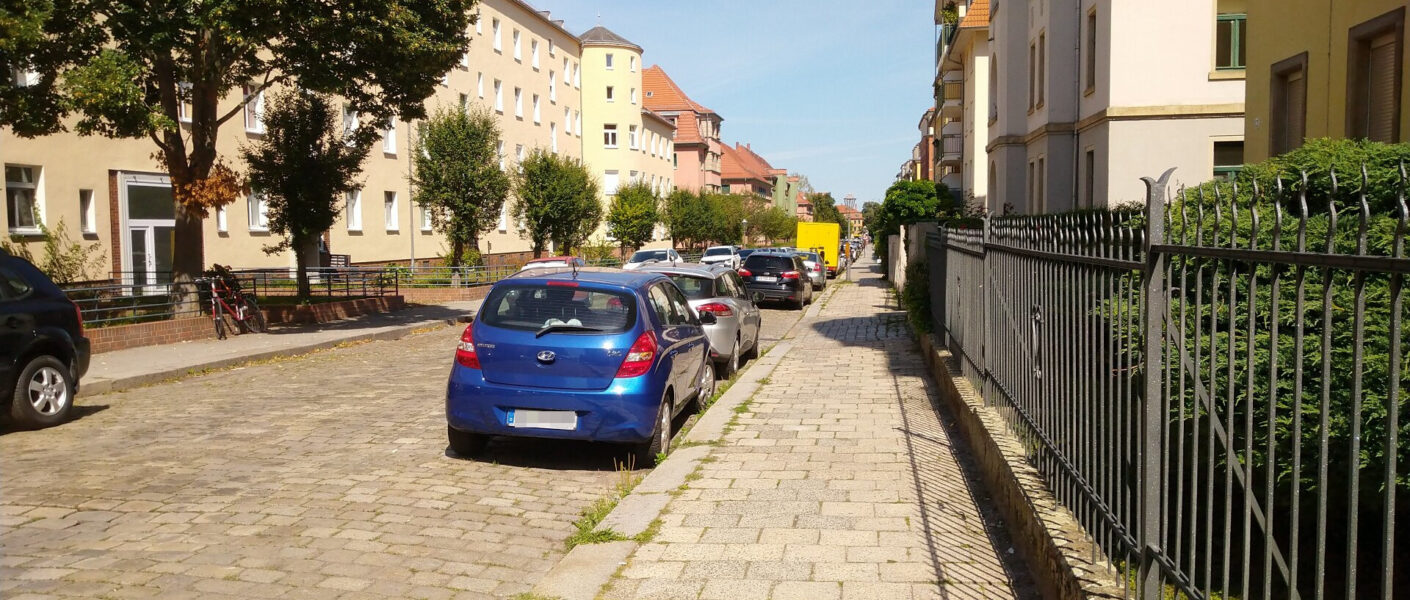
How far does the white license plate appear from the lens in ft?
26.0

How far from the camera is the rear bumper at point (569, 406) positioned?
7918 mm

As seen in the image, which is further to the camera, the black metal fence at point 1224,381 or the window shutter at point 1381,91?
the window shutter at point 1381,91

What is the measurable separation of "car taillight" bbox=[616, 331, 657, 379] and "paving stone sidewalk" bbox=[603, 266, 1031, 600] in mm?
896

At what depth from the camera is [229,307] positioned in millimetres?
18969

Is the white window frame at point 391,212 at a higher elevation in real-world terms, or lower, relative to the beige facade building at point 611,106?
lower

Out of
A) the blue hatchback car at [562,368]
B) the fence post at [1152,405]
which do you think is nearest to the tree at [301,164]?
the blue hatchback car at [562,368]

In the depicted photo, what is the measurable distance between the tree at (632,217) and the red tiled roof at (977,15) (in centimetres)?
1934

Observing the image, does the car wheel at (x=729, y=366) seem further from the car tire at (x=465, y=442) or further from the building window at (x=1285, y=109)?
the building window at (x=1285, y=109)

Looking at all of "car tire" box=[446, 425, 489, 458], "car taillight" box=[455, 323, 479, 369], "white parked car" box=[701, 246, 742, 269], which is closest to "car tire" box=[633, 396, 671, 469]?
"car tire" box=[446, 425, 489, 458]

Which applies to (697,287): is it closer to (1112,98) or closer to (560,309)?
(560,309)

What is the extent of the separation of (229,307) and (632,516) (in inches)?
595

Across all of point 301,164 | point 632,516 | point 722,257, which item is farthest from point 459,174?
point 632,516

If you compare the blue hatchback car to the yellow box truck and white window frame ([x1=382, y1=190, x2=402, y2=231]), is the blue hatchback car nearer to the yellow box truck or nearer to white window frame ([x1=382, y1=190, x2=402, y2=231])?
white window frame ([x1=382, y1=190, x2=402, y2=231])

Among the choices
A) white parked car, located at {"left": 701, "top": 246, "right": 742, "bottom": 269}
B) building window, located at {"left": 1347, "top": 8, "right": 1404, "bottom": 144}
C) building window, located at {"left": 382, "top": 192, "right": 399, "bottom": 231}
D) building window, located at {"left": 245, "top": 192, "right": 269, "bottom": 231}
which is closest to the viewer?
building window, located at {"left": 1347, "top": 8, "right": 1404, "bottom": 144}
